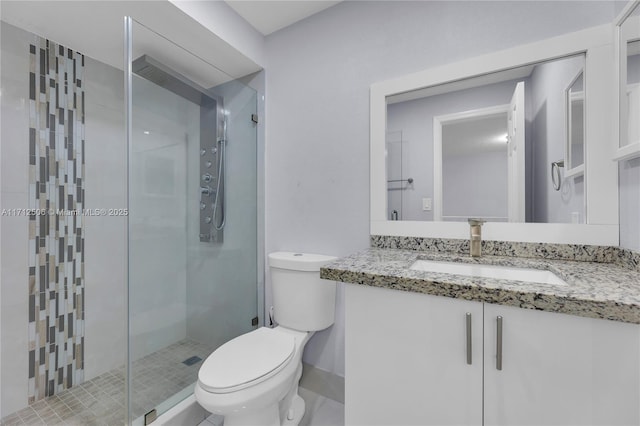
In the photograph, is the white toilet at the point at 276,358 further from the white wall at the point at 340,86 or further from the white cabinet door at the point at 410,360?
the white cabinet door at the point at 410,360

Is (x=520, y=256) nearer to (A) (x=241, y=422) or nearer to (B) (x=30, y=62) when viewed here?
(A) (x=241, y=422)

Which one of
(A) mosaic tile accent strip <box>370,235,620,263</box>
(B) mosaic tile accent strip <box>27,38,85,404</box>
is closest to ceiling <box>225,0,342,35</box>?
(B) mosaic tile accent strip <box>27,38,85,404</box>

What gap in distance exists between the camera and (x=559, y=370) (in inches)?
26.3

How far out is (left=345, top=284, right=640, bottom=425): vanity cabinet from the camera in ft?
2.07

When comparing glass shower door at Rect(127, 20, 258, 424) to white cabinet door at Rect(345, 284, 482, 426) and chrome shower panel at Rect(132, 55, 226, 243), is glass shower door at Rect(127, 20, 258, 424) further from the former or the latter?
white cabinet door at Rect(345, 284, 482, 426)

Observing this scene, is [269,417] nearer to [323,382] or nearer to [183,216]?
[323,382]

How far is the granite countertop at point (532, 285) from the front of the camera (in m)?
0.62

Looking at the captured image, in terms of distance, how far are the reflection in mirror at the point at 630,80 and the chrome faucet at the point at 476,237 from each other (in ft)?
1.67

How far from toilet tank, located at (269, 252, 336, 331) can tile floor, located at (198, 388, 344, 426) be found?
1.48 ft

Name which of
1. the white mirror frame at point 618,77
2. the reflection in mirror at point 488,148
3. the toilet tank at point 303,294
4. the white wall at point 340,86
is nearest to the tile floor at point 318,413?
the white wall at point 340,86

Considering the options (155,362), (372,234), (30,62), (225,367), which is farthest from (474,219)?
(30,62)

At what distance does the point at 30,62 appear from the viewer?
154 cm

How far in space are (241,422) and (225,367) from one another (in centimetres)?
22

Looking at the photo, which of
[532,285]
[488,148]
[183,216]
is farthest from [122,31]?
[532,285]
